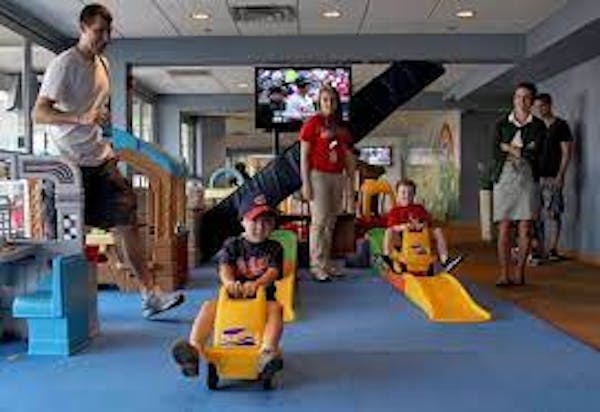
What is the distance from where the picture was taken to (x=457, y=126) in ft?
54.4

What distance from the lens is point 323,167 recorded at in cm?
642

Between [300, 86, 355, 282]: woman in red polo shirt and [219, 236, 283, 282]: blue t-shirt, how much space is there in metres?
2.88

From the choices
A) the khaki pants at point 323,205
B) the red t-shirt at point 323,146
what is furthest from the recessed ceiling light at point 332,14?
the khaki pants at point 323,205

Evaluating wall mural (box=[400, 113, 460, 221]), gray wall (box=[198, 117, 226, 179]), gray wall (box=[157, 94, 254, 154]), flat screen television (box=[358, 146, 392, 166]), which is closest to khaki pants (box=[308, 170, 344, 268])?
gray wall (box=[157, 94, 254, 154])

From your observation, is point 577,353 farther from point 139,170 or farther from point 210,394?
point 139,170

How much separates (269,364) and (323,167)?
11.3ft

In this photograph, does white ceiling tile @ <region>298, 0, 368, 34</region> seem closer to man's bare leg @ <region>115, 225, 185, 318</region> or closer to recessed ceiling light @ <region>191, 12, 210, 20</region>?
recessed ceiling light @ <region>191, 12, 210, 20</region>

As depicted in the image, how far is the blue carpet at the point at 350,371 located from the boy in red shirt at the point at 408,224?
921 millimetres

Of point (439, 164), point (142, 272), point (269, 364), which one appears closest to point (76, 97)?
point (142, 272)

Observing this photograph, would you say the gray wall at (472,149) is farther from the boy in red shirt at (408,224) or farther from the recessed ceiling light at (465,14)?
the boy in red shirt at (408,224)

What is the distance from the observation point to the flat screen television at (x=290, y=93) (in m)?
9.33

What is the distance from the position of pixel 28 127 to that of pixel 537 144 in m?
4.77

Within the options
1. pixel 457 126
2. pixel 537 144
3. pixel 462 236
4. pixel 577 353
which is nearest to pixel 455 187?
pixel 457 126

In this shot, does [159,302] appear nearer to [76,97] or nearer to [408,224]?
[76,97]
